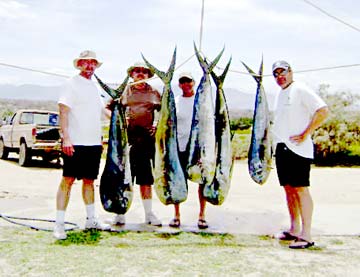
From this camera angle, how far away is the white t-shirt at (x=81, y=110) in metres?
5.02

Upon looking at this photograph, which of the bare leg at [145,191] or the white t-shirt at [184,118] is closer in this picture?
the white t-shirt at [184,118]

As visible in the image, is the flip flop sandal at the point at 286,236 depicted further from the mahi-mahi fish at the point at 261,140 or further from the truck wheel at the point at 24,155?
the truck wheel at the point at 24,155

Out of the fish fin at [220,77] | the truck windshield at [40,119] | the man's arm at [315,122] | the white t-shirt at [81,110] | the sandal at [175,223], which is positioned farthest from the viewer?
the truck windshield at [40,119]

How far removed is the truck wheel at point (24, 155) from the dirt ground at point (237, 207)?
1.80m

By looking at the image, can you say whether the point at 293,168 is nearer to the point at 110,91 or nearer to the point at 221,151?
the point at 221,151

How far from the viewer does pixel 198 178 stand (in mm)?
5109

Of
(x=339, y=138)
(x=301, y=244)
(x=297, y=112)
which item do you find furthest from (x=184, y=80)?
(x=339, y=138)

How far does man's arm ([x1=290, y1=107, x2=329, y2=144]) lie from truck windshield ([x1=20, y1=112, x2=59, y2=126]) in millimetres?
9975

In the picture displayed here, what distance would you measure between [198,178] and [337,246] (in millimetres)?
1526

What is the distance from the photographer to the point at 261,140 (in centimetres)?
509

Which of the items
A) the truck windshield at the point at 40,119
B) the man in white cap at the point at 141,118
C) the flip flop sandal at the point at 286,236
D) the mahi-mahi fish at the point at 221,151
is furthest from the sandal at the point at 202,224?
the truck windshield at the point at 40,119

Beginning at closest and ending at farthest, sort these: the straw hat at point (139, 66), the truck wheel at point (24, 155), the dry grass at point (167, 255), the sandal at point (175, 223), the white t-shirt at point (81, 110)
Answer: the dry grass at point (167, 255) < the white t-shirt at point (81, 110) < the straw hat at point (139, 66) < the sandal at point (175, 223) < the truck wheel at point (24, 155)

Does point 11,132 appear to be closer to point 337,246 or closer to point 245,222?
point 245,222

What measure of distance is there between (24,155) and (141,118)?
28.8 ft
